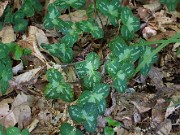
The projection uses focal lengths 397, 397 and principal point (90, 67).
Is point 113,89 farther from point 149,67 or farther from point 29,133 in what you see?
point 29,133

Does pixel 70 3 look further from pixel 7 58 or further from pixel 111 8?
pixel 7 58

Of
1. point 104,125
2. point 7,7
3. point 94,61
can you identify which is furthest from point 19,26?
point 104,125

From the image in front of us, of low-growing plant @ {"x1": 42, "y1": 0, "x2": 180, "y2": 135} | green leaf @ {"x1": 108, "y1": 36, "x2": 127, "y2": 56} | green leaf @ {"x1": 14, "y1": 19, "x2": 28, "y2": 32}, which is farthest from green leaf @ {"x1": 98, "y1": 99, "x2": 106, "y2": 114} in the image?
green leaf @ {"x1": 14, "y1": 19, "x2": 28, "y2": 32}

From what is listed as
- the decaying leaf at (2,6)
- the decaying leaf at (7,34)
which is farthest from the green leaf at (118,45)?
the decaying leaf at (2,6)

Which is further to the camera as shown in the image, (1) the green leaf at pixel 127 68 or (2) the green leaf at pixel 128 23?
(2) the green leaf at pixel 128 23

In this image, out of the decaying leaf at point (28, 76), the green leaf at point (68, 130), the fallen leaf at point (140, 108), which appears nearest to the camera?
the green leaf at point (68, 130)

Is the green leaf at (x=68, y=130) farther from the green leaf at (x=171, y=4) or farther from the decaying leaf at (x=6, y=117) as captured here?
the green leaf at (x=171, y=4)
